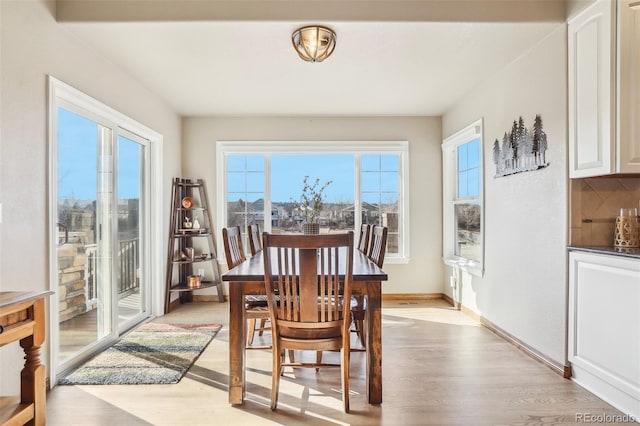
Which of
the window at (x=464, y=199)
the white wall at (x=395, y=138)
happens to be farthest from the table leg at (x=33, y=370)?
the window at (x=464, y=199)

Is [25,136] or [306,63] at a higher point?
[306,63]

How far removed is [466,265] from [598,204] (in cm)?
180

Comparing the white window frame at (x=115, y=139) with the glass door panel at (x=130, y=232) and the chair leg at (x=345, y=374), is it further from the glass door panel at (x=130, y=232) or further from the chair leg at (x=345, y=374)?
the chair leg at (x=345, y=374)

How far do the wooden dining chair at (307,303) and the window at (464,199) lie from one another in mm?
2334

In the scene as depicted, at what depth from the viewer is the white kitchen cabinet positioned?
6.82 feet

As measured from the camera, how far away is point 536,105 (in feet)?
9.74

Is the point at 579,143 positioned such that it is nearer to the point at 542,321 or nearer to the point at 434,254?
the point at 542,321

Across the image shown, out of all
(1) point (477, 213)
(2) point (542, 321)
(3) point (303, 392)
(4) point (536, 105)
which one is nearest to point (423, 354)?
(2) point (542, 321)

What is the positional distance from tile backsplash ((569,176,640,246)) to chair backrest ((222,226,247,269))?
2405 mm

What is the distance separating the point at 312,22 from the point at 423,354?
2.64 m

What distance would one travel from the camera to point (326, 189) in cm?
514

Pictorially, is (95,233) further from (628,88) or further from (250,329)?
(628,88)

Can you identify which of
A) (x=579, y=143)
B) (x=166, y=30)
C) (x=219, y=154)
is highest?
(x=166, y=30)

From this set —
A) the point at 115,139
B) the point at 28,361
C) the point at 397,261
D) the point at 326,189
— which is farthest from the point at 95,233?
the point at 397,261
